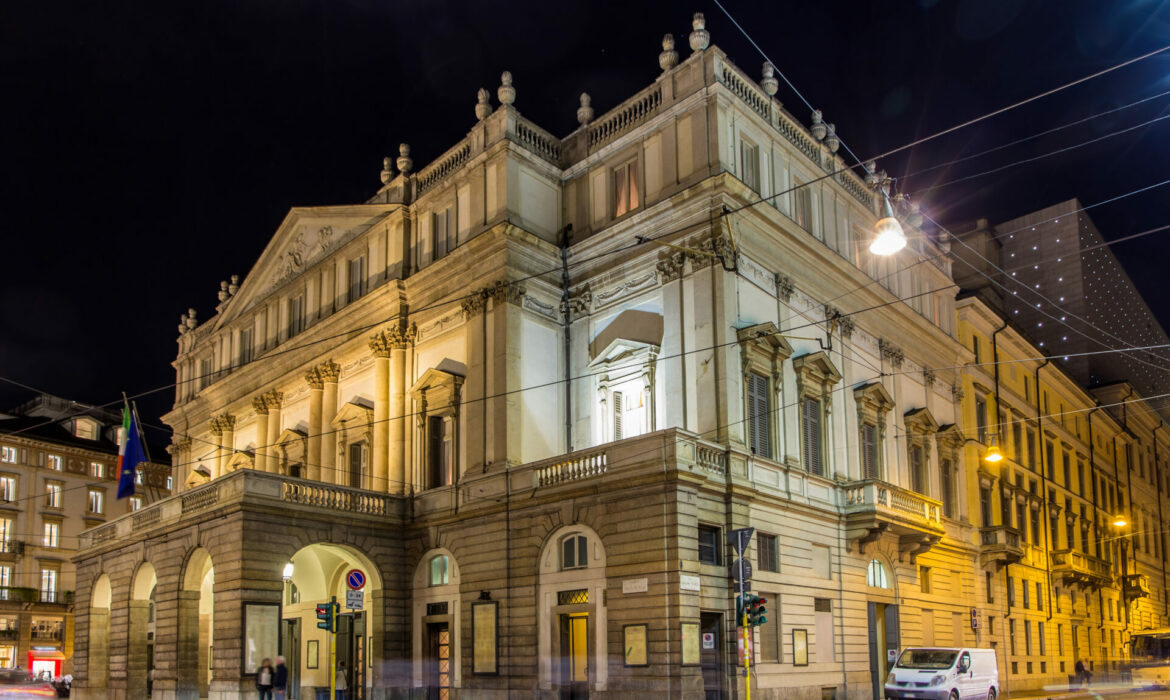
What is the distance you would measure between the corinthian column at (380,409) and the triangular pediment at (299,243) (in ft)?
16.6

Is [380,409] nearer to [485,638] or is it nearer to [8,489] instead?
[485,638]

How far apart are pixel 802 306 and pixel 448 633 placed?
47.1 ft

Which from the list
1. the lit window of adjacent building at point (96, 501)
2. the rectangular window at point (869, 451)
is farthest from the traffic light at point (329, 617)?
the lit window of adjacent building at point (96, 501)

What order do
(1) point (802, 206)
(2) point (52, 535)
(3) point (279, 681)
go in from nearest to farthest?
(3) point (279, 681)
(1) point (802, 206)
(2) point (52, 535)

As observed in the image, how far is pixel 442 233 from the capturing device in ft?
118

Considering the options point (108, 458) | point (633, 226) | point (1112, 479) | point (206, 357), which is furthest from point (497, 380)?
point (108, 458)

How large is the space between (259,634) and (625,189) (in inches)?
650

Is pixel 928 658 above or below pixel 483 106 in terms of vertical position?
below

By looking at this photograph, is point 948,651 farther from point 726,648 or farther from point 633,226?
point 633,226

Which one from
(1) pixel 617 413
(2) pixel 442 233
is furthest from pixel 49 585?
(1) pixel 617 413

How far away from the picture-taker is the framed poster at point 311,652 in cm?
3481

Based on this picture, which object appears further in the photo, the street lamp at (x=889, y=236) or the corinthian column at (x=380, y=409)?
the corinthian column at (x=380, y=409)

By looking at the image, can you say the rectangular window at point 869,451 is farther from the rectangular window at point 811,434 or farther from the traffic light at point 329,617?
the traffic light at point 329,617

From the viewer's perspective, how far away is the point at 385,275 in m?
37.8
